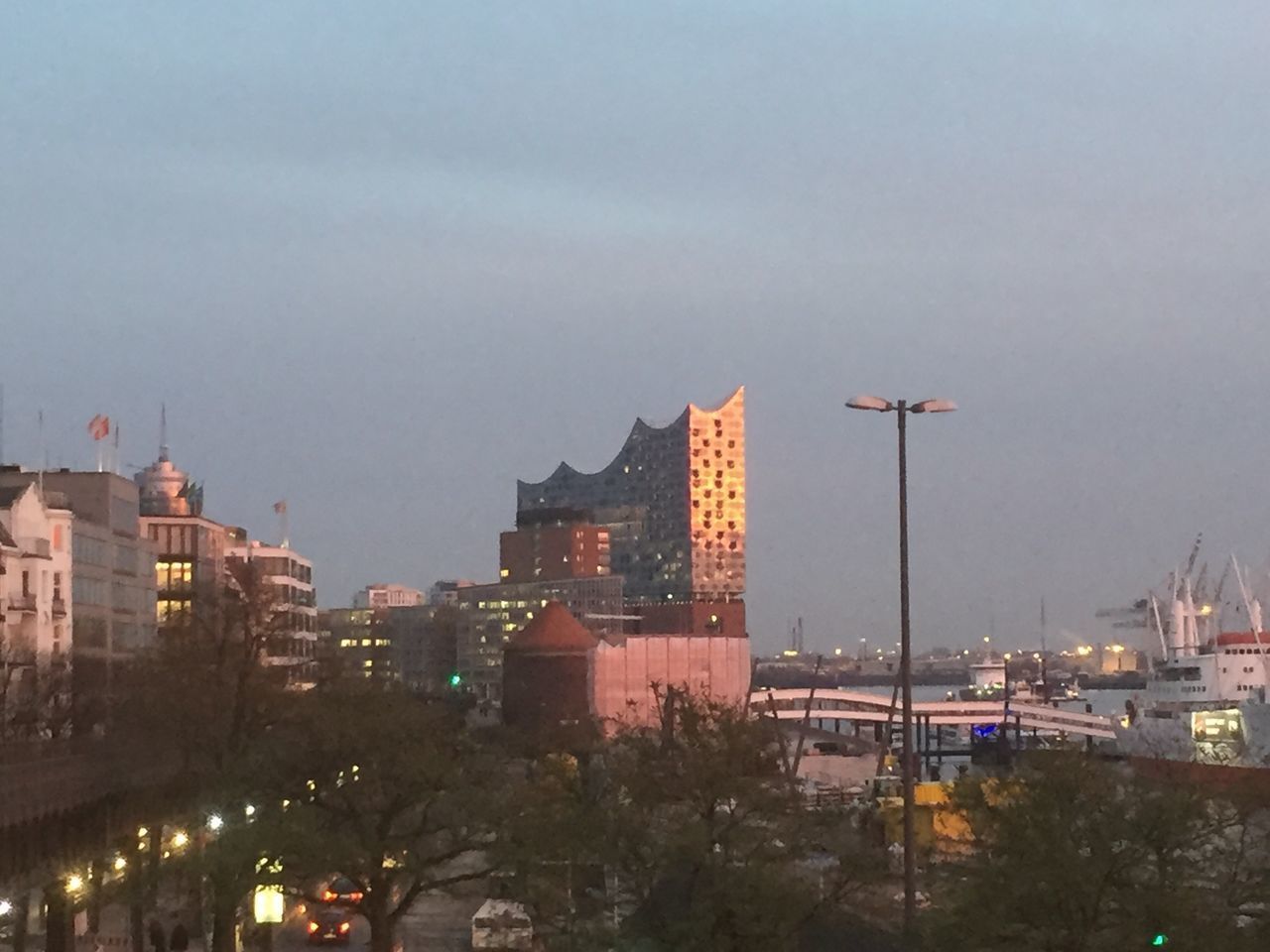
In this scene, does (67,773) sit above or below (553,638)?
below

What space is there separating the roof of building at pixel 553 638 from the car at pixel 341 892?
10143 cm

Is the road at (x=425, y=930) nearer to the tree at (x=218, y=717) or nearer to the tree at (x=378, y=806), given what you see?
the tree at (x=218, y=717)

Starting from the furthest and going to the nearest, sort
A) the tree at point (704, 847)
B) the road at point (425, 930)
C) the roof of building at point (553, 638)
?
the roof of building at point (553, 638) < the road at point (425, 930) < the tree at point (704, 847)

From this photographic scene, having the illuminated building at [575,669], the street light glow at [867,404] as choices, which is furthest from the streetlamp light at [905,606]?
the illuminated building at [575,669]

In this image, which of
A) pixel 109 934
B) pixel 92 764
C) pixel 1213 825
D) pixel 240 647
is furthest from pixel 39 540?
pixel 1213 825

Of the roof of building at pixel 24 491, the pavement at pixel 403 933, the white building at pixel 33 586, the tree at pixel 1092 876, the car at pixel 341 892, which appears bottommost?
the pavement at pixel 403 933

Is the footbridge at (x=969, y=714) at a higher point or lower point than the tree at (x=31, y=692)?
lower

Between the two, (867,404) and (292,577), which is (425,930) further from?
(292,577)

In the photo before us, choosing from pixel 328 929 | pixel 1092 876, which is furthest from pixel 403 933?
pixel 1092 876

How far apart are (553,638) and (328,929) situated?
105 metres

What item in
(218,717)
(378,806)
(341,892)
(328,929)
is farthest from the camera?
(341,892)

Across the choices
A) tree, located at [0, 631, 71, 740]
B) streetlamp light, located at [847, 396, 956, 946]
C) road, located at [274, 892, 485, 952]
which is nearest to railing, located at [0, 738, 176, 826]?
road, located at [274, 892, 485, 952]

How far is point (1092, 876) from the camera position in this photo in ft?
87.7

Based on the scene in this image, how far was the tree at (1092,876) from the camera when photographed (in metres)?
26.4
